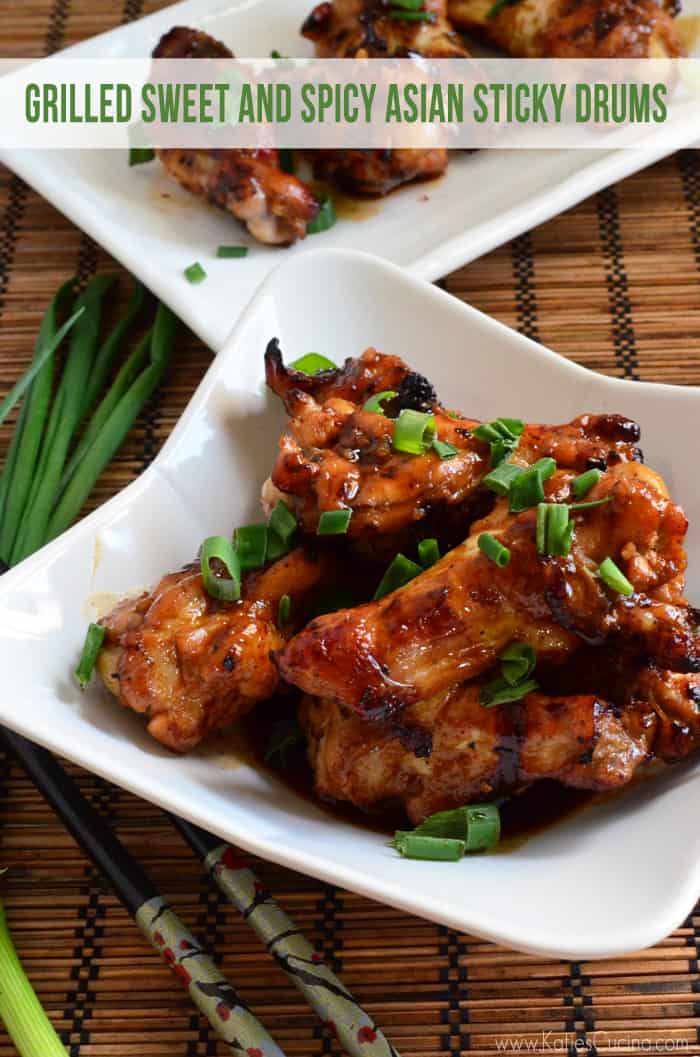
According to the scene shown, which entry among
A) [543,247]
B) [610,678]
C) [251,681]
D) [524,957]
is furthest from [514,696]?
[543,247]

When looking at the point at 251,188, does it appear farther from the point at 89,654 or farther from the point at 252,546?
the point at 89,654

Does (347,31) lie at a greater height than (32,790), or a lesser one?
greater

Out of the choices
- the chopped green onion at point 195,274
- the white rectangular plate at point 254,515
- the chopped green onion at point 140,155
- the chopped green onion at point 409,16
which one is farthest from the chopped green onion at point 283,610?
the chopped green onion at point 409,16

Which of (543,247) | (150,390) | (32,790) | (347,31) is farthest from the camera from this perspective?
(347,31)

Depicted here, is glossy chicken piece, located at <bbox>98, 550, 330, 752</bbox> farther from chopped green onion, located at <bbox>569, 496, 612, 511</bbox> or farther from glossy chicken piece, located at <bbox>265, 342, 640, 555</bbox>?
chopped green onion, located at <bbox>569, 496, 612, 511</bbox>

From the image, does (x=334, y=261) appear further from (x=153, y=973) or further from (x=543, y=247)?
(x=153, y=973)

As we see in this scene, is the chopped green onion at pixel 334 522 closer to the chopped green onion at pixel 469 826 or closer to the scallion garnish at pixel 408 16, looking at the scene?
the chopped green onion at pixel 469 826
